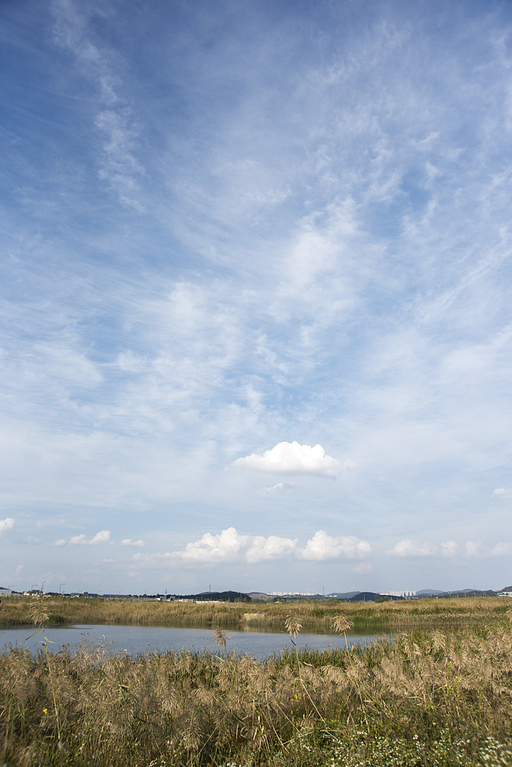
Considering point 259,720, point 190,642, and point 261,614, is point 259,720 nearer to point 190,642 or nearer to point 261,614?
point 190,642

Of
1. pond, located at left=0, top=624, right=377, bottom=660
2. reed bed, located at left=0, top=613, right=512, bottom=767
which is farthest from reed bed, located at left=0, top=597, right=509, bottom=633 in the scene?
reed bed, located at left=0, top=613, right=512, bottom=767

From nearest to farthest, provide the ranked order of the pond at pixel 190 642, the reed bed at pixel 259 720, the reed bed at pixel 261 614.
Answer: the reed bed at pixel 259 720
the pond at pixel 190 642
the reed bed at pixel 261 614

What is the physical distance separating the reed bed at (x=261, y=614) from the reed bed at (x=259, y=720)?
3315 cm

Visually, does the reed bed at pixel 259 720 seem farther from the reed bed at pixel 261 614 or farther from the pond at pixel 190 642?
the reed bed at pixel 261 614

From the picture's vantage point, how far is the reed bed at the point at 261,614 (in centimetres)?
4116

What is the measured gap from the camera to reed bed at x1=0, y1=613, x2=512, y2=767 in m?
5.57

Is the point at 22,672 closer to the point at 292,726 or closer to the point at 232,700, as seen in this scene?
the point at 232,700

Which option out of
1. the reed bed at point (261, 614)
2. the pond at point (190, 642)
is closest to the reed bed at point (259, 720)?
the pond at point (190, 642)

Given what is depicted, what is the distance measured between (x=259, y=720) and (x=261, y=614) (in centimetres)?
4799

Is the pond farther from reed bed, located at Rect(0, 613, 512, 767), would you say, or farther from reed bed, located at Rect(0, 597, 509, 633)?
reed bed, located at Rect(0, 613, 512, 767)

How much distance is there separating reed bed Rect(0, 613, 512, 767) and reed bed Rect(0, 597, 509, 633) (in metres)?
33.2

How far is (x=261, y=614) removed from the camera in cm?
4988

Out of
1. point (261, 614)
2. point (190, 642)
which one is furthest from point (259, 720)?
point (261, 614)

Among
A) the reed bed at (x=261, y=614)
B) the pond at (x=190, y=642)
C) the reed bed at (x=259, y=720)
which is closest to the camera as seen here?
the reed bed at (x=259, y=720)
